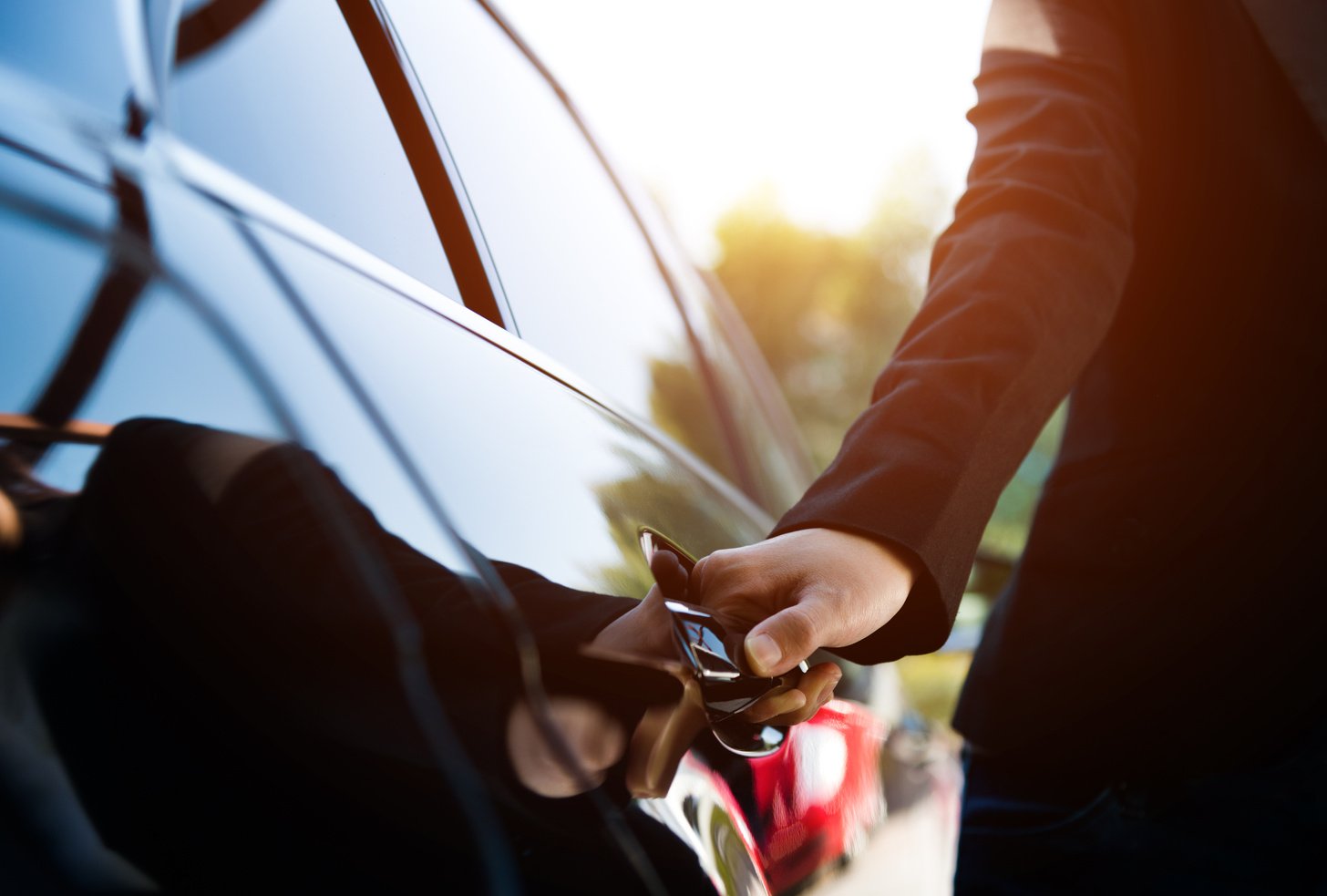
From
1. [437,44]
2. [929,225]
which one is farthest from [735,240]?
[437,44]

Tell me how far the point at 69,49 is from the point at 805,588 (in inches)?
26.2

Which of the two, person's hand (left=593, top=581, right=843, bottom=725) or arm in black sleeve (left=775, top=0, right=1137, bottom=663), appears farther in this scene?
arm in black sleeve (left=775, top=0, right=1137, bottom=663)

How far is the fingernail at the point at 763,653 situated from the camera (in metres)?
0.77

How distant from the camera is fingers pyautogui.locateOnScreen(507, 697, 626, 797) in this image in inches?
27.6

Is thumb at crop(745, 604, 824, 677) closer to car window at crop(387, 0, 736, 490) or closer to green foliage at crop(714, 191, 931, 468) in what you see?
car window at crop(387, 0, 736, 490)

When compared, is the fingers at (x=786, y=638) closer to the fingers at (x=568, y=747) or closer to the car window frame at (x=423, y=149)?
the fingers at (x=568, y=747)

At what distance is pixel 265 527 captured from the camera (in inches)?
25.7

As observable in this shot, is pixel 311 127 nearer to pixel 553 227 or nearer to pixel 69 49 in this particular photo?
pixel 69 49

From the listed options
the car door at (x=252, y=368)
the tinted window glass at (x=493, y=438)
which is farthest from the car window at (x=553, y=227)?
the car door at (x=252, y=368)

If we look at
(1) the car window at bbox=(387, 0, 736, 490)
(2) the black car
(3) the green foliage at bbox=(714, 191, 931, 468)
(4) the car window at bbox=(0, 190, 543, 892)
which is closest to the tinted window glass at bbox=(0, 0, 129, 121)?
(2) the black car

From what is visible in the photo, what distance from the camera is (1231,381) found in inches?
46.2

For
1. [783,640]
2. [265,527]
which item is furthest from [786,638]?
[265,527]

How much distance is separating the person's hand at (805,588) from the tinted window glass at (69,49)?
1.85 ft

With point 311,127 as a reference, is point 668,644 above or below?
below
